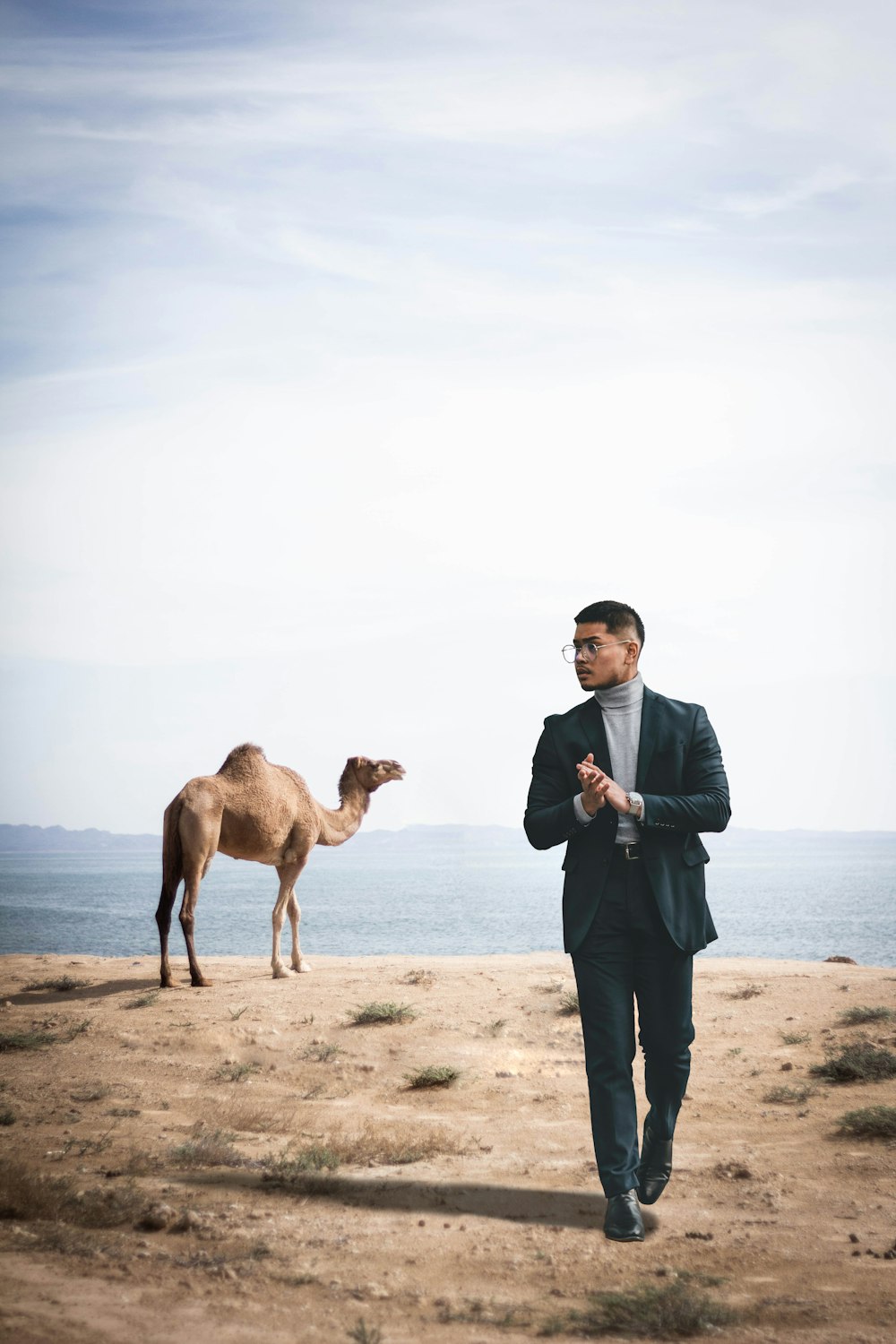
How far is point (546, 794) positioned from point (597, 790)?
2.21 feet

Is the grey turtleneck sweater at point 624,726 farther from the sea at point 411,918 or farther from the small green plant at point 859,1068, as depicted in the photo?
the sea at point 411,918

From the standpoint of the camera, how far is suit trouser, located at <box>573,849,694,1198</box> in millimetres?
5586

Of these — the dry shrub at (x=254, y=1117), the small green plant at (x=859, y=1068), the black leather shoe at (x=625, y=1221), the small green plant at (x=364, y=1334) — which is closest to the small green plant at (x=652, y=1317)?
the small green plant at (x=364, y=1334)

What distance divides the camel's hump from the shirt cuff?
9.01 metres

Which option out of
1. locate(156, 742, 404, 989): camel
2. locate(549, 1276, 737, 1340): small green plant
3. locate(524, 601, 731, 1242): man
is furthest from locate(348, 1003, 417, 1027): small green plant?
locate(549, 1276, 737, 1340): small green plant

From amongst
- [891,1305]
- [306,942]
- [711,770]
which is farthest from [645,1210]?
[306,942]

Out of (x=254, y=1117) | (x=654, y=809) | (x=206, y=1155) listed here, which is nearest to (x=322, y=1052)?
(x=254, y=1117)

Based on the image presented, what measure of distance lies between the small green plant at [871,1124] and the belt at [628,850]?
10.0 ft

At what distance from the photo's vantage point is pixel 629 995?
5746 mm

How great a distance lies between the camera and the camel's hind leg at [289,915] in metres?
13.7

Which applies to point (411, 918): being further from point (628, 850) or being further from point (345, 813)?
point (628, 850)

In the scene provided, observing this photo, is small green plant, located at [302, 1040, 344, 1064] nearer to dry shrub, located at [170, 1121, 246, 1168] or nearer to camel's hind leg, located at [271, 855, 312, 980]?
dry shrub, located at [170, 1121, 246, 1168]

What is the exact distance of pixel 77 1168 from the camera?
20.9 ft

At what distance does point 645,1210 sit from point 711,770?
7.48ft
